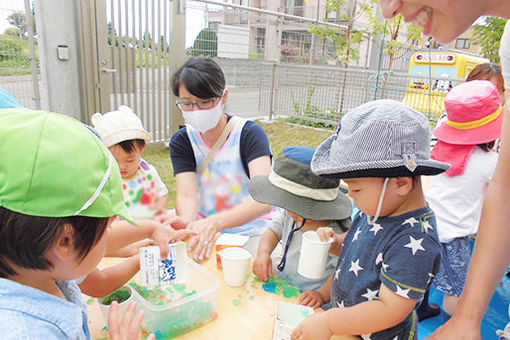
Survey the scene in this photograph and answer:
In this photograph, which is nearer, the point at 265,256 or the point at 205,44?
the point at 265,256

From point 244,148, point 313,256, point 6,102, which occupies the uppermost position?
point 6,102

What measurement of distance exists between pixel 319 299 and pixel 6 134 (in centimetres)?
109

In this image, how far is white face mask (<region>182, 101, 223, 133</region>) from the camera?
2.02 meters

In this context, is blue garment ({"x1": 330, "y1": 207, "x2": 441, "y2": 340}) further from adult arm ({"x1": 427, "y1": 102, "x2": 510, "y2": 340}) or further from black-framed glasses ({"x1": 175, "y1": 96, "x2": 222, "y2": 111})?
black-framed glasses ({"x1": 175, "y1": 96, "x2": 222, "y2": 111})

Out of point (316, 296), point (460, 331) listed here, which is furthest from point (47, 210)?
point (460, 331)

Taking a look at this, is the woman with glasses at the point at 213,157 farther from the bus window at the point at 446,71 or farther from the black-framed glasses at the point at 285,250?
the bus window at the point at 446,71

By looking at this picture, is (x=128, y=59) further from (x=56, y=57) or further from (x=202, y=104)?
(x=202, y=104)

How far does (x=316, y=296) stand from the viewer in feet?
4.27

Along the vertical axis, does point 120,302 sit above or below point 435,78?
below

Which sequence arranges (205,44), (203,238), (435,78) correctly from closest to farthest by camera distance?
(203,238) < (435,78) < (205,44)

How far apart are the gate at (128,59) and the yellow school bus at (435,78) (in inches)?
147

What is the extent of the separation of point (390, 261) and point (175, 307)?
0.64m

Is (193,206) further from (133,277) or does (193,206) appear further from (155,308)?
(155,308)

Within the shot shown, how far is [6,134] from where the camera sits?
0.63 meters
